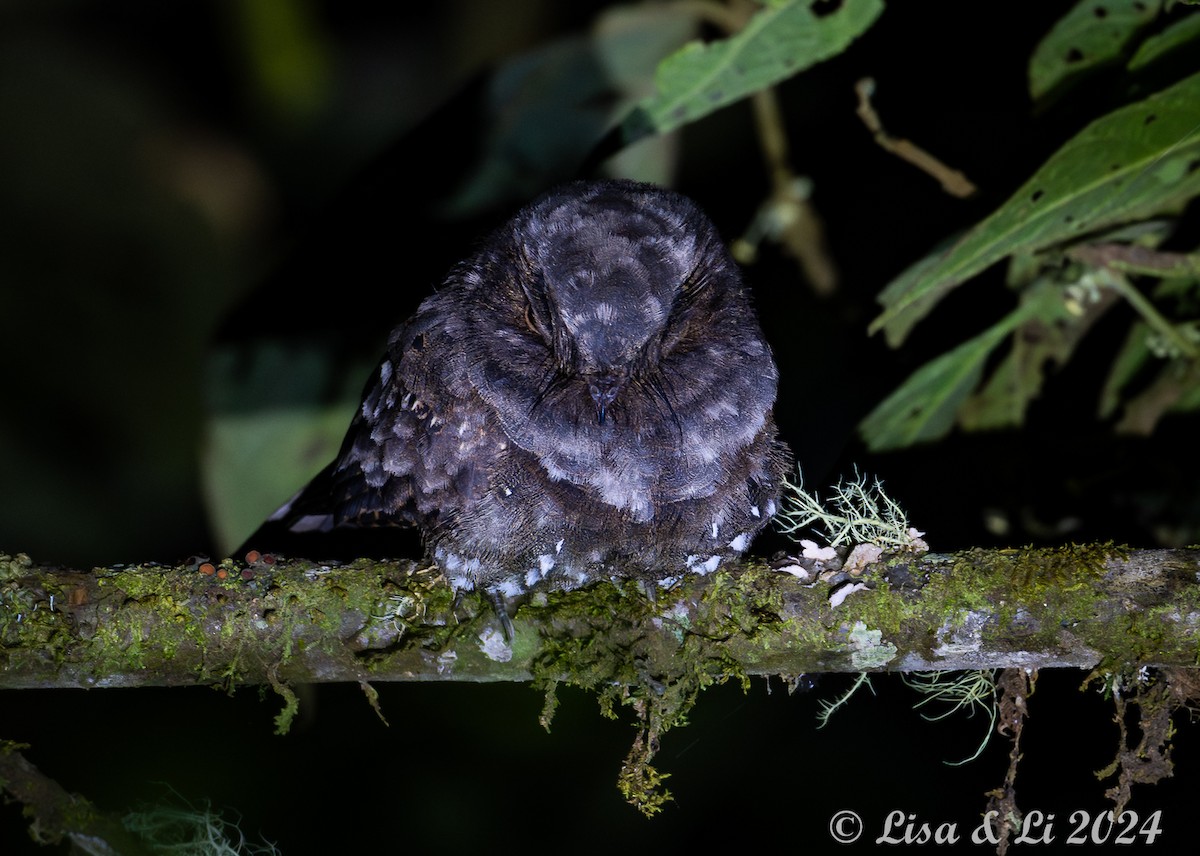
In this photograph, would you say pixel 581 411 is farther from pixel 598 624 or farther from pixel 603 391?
pixel 598 624

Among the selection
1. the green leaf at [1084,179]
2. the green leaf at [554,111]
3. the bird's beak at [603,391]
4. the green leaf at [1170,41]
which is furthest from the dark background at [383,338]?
the bird's beak at [603,391]

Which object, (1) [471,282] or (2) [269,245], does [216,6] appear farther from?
(1) [471,282]

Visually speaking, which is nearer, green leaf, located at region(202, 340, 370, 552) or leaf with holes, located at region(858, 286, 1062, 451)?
leaf with holes, located at region(858, 286, 1062, 451)

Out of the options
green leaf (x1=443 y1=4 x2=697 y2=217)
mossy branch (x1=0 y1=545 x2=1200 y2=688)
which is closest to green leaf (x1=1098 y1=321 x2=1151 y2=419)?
mossy branch (x1=0 y1=545 x2=1200 y2=688)

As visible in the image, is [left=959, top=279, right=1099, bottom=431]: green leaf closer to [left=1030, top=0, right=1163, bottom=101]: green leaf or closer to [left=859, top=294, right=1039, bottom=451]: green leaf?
[left=859, top=294, right=1039, bottom=451]: green leaf

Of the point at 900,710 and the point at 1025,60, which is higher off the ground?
the point at 1025,60

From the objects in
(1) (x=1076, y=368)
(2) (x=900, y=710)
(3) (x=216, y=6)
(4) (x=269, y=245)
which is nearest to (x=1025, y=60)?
(1) (x=1076, y=368)

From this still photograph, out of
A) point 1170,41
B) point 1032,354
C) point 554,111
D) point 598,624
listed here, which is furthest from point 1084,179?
point 554,111
